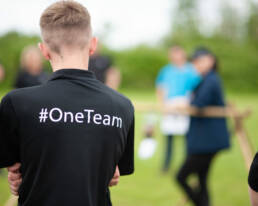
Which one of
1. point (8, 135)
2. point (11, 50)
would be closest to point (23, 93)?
point (8, 135)

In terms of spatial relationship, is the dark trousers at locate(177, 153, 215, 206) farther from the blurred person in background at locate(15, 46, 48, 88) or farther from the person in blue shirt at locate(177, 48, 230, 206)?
the blurred person in background at locate(15, 46, 48, 88)

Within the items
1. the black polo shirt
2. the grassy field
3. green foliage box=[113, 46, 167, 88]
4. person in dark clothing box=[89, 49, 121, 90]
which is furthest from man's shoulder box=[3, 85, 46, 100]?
green foliage box=[113, 46, 167, 88]

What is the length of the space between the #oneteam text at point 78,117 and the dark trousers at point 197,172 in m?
2.38

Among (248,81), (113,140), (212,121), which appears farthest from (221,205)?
(248,81)

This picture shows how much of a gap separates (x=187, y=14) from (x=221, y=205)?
4696 cm

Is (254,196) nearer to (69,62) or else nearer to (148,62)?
(69,62)

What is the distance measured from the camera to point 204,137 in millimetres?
3594

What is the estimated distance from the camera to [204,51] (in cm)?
393

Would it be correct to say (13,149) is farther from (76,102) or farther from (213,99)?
(213,99)

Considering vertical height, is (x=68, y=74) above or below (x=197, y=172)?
above

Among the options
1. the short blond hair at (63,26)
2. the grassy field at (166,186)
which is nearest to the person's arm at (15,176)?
the short blond hair at (63,26)

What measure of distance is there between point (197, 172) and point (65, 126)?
2.67m

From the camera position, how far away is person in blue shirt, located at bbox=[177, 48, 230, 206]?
11.8 feet

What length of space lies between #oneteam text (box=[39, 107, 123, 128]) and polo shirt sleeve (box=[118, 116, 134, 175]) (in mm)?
190
